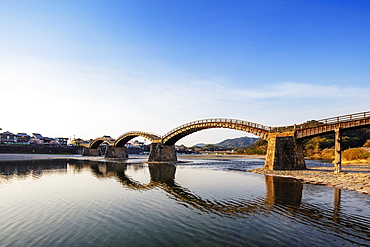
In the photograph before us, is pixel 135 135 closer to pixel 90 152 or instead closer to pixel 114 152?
pixel 114 152

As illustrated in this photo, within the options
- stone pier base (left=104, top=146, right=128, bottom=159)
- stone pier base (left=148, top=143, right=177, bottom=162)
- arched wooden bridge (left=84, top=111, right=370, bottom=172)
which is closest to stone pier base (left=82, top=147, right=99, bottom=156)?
stone pier base (left=104, top=146, right=128, bottom=159)

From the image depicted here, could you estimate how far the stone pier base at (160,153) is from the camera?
220 feet

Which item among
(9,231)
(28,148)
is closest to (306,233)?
(9,231)

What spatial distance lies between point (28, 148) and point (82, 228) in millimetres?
110596

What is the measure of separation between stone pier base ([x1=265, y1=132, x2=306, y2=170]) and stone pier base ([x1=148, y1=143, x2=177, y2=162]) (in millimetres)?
36711

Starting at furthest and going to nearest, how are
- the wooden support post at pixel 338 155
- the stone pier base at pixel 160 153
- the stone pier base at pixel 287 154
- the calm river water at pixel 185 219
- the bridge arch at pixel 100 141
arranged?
the bridge arch at pixel 100 141
the stone pier base at pixel 160 153
the stone pier base at pixel 287 154
the wooden support post at pixel 338 155
the calm river water at pixel 185 219

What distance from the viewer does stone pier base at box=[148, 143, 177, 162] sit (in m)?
Result: 67.1

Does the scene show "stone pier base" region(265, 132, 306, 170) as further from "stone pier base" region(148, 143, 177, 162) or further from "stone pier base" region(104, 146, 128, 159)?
"stone pier base" region(104, 146, 128, 159)

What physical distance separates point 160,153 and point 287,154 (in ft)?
130

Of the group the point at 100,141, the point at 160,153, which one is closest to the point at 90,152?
the point at 100,141

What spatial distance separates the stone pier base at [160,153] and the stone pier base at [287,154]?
36.7 meters

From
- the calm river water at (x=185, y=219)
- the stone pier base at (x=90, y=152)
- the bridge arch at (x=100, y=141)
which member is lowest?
the stone pier base at (x=90, y=152)

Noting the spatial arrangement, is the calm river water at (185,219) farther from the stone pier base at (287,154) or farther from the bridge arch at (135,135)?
the bridge arch at (135,135)

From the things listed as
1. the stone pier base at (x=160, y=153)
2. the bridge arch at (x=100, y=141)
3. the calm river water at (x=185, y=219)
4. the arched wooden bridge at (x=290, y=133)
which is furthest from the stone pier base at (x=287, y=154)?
the bridge arch at (x=100, y=141)
